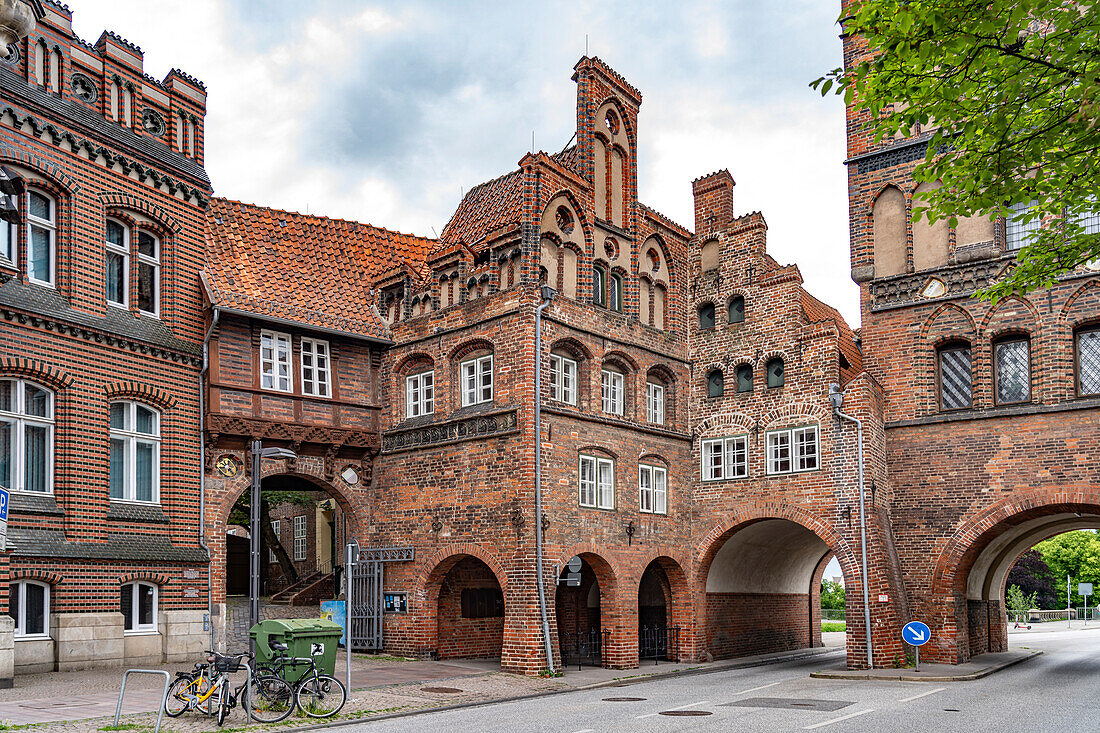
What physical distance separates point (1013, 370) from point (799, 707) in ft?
37.9

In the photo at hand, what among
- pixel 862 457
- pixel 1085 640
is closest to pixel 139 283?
pixel 862 457

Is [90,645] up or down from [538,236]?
down

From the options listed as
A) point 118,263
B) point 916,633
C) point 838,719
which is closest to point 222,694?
point 838,719

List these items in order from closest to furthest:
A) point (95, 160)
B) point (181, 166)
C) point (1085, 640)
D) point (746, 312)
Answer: point (95, 160) → point (181, 166) → point (746, 312) → point (1085, 640)

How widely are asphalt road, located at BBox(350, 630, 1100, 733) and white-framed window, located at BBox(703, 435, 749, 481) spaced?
17.1ft

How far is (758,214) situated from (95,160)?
15526 millimetres

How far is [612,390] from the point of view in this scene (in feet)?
84.9

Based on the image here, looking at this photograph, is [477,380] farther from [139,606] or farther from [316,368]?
[139,606]

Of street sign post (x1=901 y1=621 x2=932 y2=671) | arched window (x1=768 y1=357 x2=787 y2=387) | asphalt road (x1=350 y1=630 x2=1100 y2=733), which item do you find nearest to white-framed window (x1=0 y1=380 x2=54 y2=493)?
asphalt road (x1=350 y1=630 x2=1100 y2=733)

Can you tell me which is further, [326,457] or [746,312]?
[746,312]

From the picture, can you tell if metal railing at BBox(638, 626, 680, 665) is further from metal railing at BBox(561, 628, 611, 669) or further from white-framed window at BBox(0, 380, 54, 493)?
white-framed window at BBox(0, 380, 54, 493)

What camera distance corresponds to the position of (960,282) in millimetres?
25047

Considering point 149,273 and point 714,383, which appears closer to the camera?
point 149,273

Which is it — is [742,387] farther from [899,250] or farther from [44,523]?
[44,523]
